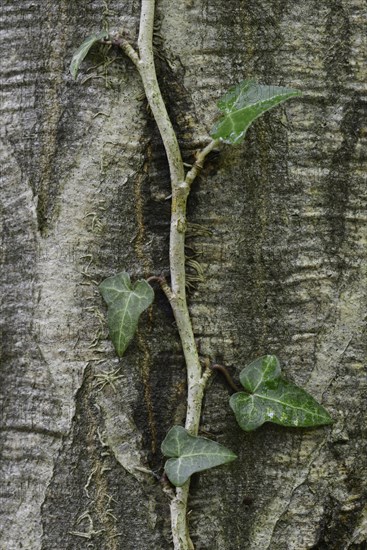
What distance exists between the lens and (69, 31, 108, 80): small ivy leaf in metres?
1.07

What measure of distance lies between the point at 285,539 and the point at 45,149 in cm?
73

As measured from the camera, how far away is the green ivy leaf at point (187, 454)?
3.37 ft

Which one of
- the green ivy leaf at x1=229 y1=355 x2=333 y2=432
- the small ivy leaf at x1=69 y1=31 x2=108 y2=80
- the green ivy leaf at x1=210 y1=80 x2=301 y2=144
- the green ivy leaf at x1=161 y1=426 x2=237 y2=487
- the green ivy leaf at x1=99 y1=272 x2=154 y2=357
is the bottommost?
the green ivy leaf at x1=161 y1=426 x2=237 y2=487

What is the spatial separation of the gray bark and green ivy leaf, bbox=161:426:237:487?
0.12 ft

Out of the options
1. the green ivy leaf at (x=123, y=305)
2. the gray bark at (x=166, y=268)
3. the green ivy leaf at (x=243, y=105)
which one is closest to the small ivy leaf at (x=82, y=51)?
the gray bark at (x=166, y=268)

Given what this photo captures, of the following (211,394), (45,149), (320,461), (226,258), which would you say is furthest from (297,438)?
(45,149)

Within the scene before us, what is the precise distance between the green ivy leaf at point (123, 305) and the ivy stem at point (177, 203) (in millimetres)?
47

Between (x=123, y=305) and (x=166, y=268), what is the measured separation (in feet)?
0.33

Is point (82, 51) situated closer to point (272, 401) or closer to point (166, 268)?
point (166, 268)

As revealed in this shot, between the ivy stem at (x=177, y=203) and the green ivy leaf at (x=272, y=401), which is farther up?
the ivy stem at (x=177, y=203)

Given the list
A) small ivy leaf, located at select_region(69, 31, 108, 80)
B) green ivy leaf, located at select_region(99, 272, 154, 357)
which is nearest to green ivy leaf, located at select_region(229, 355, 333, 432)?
green ivy leaf, located at select_region(99, 272, 154, 357)

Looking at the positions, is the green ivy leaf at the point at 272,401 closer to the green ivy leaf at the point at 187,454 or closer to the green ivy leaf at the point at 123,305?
the green ivy leaf at the point at 187,454

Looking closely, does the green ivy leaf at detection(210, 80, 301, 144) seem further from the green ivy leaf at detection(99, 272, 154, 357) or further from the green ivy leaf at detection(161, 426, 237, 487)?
the green ivy leaf at detection(161, 426, 237, 487)

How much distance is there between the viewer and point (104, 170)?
110 centimetres
